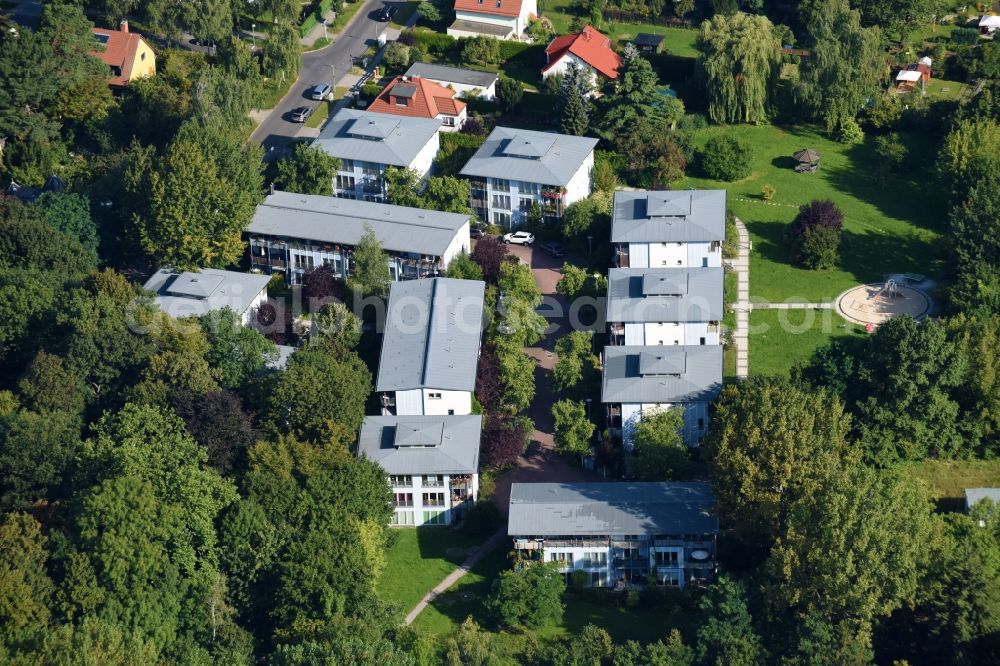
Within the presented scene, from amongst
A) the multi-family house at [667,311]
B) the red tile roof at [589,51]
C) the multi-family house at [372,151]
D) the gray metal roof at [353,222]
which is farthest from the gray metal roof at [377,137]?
the multi-family house at [667,311]

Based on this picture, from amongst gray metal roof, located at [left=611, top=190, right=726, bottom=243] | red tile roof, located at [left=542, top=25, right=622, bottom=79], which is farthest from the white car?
red tile roof, located at [left=542, top=25, right=622, bottom=79]

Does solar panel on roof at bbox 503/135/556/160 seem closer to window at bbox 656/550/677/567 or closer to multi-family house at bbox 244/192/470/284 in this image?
multi-family house at bbox 244/192/470/284

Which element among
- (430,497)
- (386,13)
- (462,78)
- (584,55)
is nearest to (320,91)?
(462,78)

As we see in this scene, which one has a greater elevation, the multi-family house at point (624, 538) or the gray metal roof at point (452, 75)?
the gray metal roof at point (452, 75)

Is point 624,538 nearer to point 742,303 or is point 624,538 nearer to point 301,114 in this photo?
point 742,303

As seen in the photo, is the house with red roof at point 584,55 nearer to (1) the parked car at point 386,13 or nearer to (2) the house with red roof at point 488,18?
(2) the house with red roof at point 488,18

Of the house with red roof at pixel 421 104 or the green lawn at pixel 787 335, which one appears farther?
the house with red roof at pixel 421 104

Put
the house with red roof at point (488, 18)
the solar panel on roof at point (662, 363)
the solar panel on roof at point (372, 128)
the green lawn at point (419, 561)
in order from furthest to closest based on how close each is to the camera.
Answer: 1. the house with red roof at point (488, 18)
2. the solar panel on roof at point (372, 128)
3. the solar panel on roof at point (662, 363)
4. the green lawn at point (419, 561)
